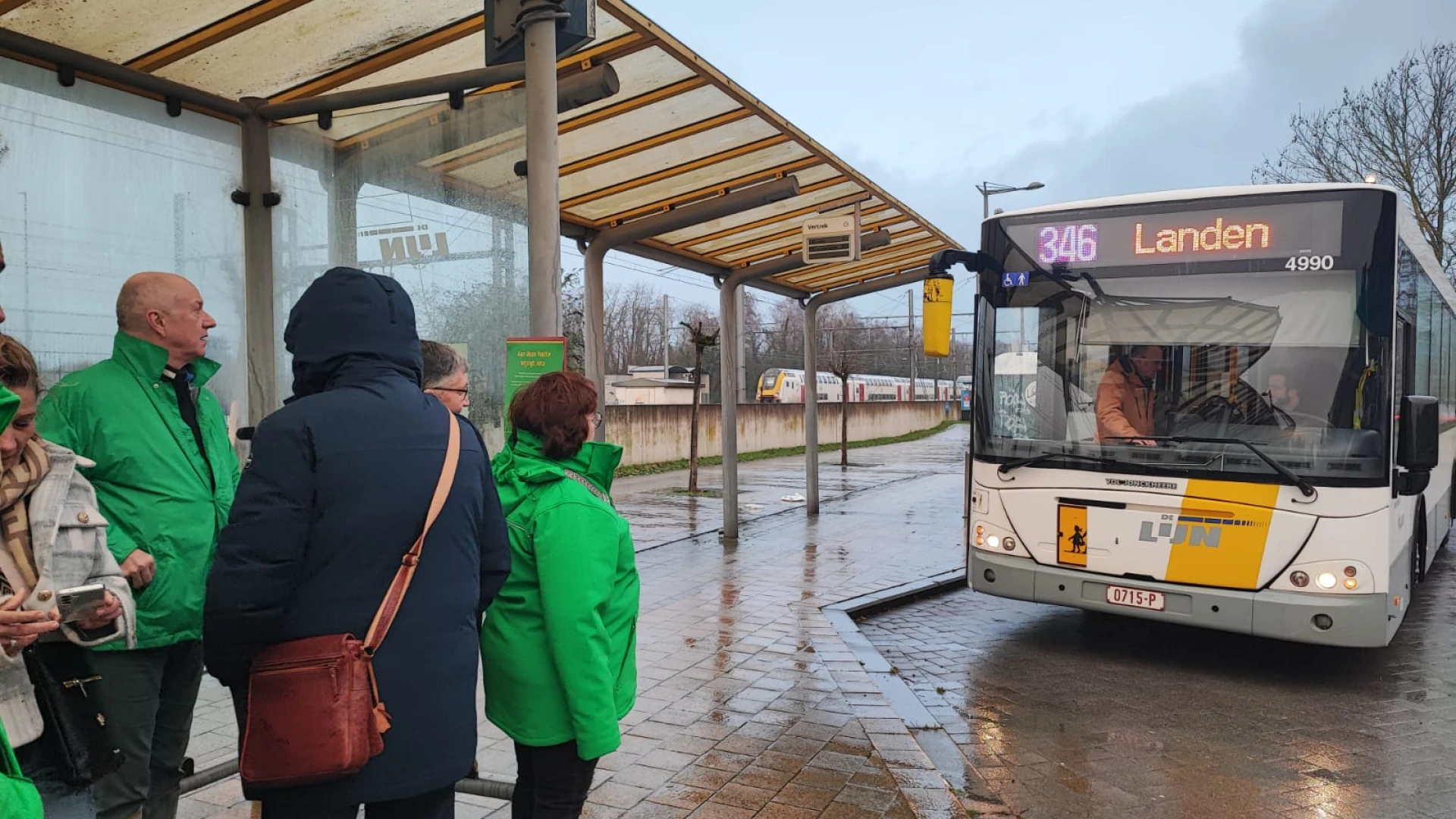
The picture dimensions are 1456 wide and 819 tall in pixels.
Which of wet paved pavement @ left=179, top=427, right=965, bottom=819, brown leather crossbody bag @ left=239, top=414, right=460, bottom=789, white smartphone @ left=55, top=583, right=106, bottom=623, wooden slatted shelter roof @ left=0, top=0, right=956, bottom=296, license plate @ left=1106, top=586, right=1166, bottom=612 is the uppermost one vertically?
wooden slatted shelter roof @ left=0, top=0, right=956, bottom=296

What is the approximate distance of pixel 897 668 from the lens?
21.4ft

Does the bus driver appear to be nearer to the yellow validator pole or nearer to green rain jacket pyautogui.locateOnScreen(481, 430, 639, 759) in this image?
the yellow validator pole

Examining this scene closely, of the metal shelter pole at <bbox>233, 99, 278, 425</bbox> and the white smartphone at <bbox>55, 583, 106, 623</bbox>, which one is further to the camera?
the metal shelter pole at <bbox>233, 99, 278, 425</bbox>

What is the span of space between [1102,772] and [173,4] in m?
5.40

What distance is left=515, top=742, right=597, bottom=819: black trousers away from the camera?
2732 millimetres

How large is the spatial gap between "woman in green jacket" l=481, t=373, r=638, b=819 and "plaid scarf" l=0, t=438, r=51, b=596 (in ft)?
3.48

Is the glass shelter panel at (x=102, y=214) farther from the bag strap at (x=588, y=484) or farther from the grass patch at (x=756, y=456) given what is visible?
the grass patch at (x=756, y=456)

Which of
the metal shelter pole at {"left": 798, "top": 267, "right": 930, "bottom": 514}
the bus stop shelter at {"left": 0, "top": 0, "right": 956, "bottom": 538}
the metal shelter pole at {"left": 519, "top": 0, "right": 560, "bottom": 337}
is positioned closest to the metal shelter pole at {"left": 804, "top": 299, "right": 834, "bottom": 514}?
the metal shelter pole at {"left": 798, "top": 267, "right": 930, "bottom": 514}

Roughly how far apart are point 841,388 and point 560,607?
4411cm

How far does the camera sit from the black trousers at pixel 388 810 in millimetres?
2168

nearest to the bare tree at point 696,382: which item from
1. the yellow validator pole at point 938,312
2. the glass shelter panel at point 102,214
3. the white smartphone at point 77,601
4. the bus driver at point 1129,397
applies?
the yellow validator pole at point 938,312

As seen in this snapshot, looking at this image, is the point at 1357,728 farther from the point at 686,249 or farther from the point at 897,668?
the point at 686,249

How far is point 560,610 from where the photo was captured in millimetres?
2588

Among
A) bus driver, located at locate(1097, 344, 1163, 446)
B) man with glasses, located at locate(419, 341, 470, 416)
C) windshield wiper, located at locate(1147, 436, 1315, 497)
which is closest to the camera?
man with glasses, located at locate(419, 341, 470, 416)
